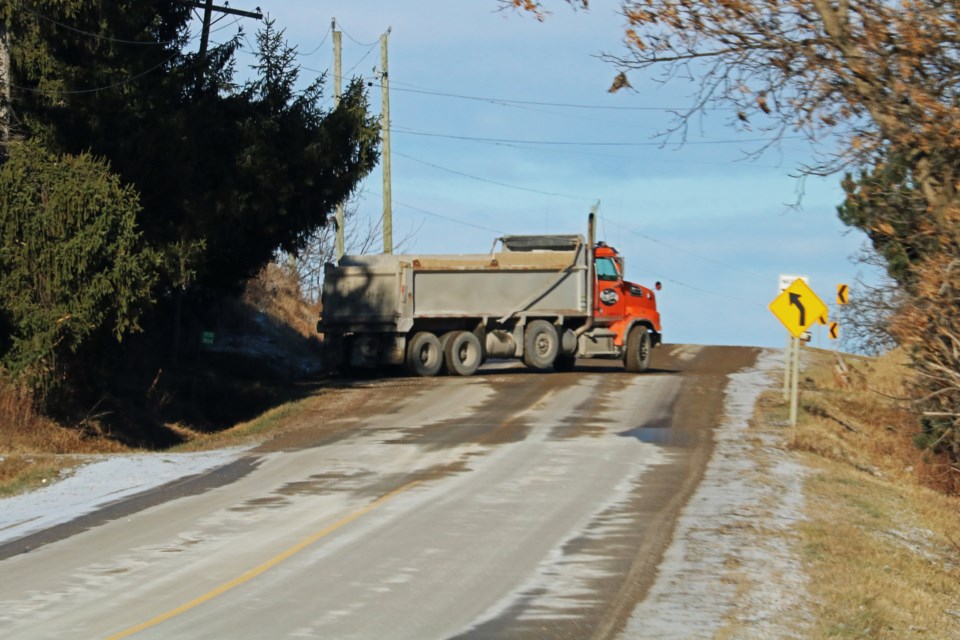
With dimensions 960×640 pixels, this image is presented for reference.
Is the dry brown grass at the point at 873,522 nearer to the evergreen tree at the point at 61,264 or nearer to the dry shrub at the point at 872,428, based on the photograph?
the dry shrub at the point at 872,428

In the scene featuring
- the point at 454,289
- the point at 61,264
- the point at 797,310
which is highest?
the point at 454,289

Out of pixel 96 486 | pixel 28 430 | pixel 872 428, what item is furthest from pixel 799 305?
pixel 28 430

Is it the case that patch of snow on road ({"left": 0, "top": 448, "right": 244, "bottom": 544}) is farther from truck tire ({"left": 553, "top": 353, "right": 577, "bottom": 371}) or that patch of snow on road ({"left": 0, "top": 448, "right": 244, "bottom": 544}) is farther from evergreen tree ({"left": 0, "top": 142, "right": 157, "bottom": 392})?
truck tire ({"left": 553, "top": 353, "right": 577, "bottom": 371})

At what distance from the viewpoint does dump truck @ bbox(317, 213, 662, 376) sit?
31.3 metres

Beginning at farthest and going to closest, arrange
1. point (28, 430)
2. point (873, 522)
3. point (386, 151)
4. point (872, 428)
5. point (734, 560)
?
1. point (386, 151)
2. point (872, 428)
3. point (28, 430)
4. point (873, 522)
5. point (734, 560)

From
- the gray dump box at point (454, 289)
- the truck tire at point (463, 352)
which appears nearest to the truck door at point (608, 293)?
the gray dump box at point (454, 289)

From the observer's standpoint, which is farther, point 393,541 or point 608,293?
point 608,293

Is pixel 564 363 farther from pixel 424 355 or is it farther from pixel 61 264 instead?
pixel 61 264

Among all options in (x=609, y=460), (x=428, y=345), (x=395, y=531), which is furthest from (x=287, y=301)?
(x=395, y=531)

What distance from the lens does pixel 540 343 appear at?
32.0 metres

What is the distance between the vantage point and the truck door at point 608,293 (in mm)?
32156

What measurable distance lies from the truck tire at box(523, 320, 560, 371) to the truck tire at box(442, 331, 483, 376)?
3.96 feet

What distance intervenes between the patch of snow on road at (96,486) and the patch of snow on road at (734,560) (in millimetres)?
7073

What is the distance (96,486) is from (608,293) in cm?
1774
